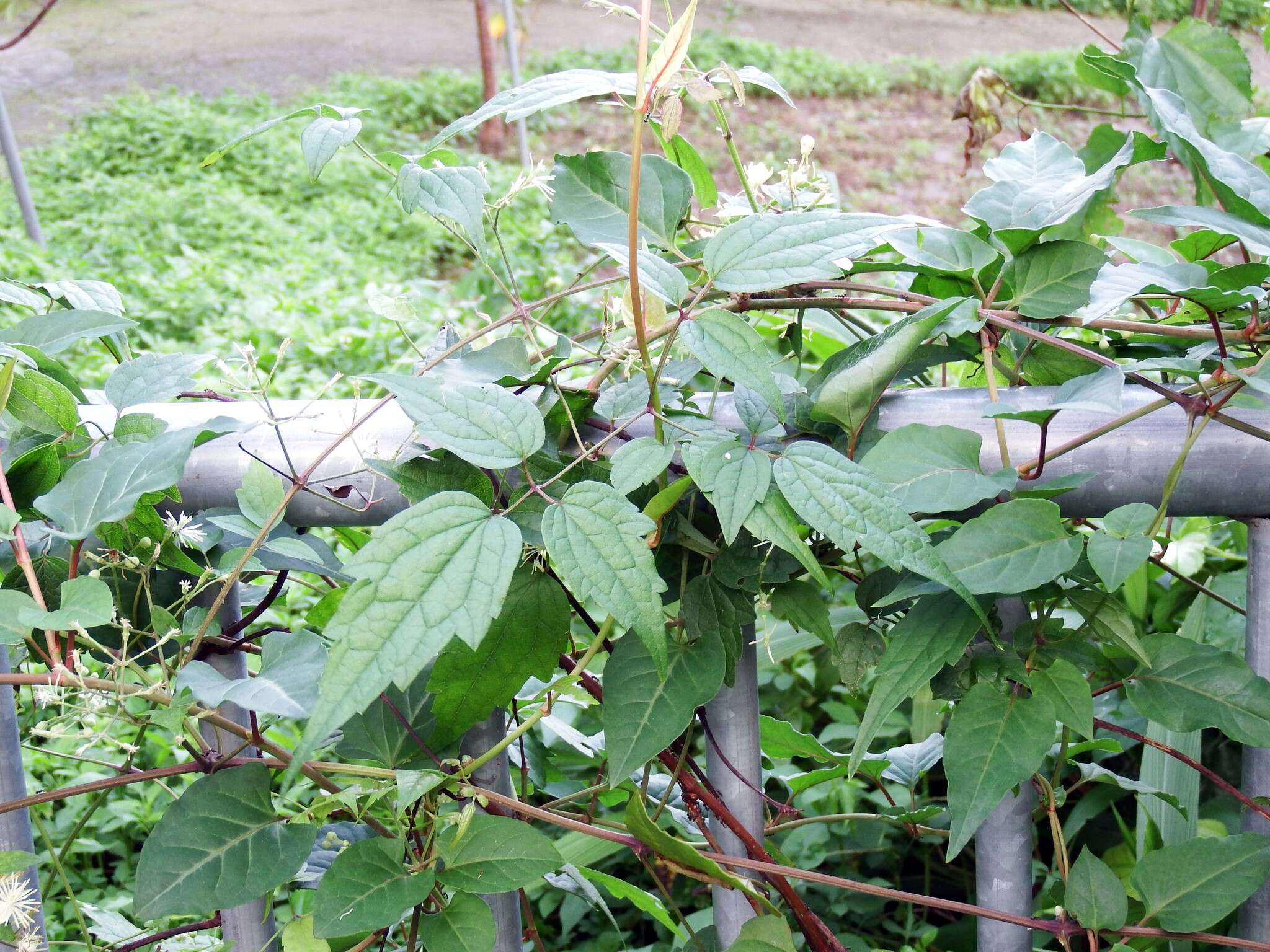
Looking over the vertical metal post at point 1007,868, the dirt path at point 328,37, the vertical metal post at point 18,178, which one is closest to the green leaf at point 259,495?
the vertical metal post at point 1007,868

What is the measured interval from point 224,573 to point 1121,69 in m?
0.56

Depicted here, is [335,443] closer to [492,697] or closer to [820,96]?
[492,697]

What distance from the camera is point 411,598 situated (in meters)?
0.42

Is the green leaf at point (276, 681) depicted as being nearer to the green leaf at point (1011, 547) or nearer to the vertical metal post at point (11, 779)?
the vertical metal post at point (11, 779)

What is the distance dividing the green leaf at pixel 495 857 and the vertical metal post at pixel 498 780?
61mm

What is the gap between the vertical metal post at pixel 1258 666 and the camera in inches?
22.5

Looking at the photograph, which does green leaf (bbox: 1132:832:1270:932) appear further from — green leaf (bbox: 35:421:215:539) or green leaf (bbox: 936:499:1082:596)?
green leaf (bbox: 35:421:215:539)

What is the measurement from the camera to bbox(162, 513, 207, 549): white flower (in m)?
0.56

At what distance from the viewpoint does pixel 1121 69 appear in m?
0.59

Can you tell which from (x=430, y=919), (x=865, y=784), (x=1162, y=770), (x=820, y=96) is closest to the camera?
(x=430, y=919)

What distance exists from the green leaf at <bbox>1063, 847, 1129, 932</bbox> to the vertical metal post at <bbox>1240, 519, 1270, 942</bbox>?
0.09 m

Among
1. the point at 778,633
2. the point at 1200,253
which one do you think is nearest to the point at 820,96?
the point at 778,633

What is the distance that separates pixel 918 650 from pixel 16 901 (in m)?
0.47

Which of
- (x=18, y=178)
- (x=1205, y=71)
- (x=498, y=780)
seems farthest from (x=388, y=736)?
(x=18, y=178)
